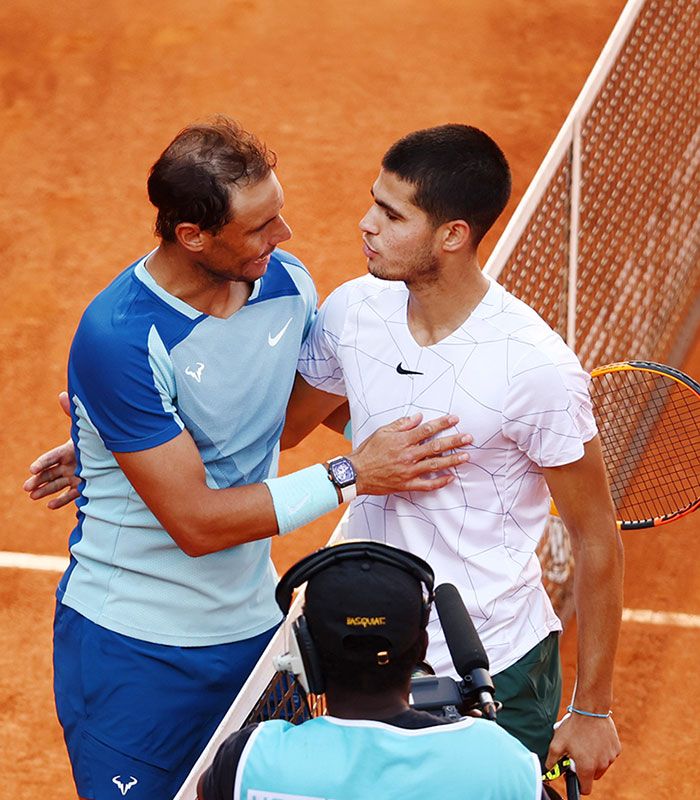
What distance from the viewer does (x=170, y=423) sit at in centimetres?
344

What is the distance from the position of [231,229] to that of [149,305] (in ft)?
0.92

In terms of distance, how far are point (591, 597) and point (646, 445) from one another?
231 centimetres

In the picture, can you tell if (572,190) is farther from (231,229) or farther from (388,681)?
(388,681)

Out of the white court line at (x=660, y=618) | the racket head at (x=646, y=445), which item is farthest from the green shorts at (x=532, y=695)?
the white court line at (x=660, y=618)

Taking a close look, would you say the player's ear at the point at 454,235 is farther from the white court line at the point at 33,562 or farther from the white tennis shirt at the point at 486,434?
the white court line at the point at 33,562

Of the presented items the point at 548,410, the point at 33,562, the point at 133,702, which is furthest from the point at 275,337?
the point at 33,562

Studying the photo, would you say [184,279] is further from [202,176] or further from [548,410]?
[548,410]

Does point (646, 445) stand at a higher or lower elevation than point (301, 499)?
lower

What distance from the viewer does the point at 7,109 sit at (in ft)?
31.1

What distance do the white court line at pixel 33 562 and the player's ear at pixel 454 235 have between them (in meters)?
3.34

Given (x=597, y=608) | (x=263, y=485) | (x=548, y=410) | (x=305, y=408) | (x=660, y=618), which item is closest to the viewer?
(x=548, y=410)

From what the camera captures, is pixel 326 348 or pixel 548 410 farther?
pixel 326 348

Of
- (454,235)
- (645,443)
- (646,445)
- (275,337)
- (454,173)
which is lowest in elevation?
(645,443)

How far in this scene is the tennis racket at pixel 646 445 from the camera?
5312 mm
